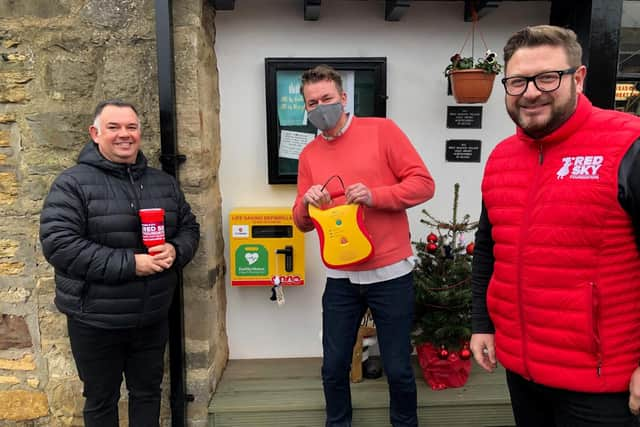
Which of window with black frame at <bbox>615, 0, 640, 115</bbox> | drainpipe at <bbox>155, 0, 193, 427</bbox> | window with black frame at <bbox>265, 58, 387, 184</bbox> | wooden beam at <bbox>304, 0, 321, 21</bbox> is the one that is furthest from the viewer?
window with black frame at <bbox>265, 58, 387, 184</bbox>

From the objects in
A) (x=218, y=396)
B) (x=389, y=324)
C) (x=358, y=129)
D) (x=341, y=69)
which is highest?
(x=341, y=69)

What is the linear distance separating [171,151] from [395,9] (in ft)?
5.51

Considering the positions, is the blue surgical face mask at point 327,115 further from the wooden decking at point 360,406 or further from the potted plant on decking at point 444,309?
the wooden decking at point 360,406

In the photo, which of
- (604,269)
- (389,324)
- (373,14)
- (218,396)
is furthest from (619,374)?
(373,14)

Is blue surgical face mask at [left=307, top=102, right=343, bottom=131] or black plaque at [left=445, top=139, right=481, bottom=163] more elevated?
blue surgical face mask at [left=307, top=102, right=343, bottom=131]

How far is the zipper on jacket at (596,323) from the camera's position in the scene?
146 cm

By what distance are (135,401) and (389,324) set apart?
54.3 inches

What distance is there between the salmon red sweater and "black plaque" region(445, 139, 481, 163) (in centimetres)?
115

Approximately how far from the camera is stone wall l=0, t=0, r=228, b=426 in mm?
2758

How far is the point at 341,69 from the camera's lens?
3350mm

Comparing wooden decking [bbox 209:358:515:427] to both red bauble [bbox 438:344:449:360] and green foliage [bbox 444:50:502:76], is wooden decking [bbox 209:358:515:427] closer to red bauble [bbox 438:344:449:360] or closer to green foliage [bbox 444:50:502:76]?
red bauble [bbox 438:344:449:360]

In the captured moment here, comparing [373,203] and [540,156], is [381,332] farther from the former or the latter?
[540,156]

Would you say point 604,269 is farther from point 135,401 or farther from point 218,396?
point 218,396

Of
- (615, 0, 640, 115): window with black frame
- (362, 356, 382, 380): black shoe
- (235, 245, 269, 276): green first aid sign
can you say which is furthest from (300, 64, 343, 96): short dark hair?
(615, 0, 640, 115): window with black frame
